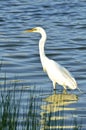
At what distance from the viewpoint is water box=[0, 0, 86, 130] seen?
1330 cm

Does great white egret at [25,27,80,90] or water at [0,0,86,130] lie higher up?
water at [0,0,86,130]

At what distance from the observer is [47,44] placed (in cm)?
1953

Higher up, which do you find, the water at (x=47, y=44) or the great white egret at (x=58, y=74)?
→ the water at (x=47, y=44)

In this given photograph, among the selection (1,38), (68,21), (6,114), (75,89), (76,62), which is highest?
(68,21)

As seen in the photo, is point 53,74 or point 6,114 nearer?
point 6,114

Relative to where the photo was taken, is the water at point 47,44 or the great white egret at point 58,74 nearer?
the great white egret at point 58,74

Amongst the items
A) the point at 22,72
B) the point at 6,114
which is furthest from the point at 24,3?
the point at 6,114

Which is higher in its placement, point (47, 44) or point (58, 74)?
point (47, 44)

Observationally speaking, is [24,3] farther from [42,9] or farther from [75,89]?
[75,89]

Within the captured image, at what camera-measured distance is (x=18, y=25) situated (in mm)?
23422

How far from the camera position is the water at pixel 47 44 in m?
13.3

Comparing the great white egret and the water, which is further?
the water

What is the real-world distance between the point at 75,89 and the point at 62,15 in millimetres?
12043

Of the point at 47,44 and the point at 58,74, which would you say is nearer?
the point at 58,74
